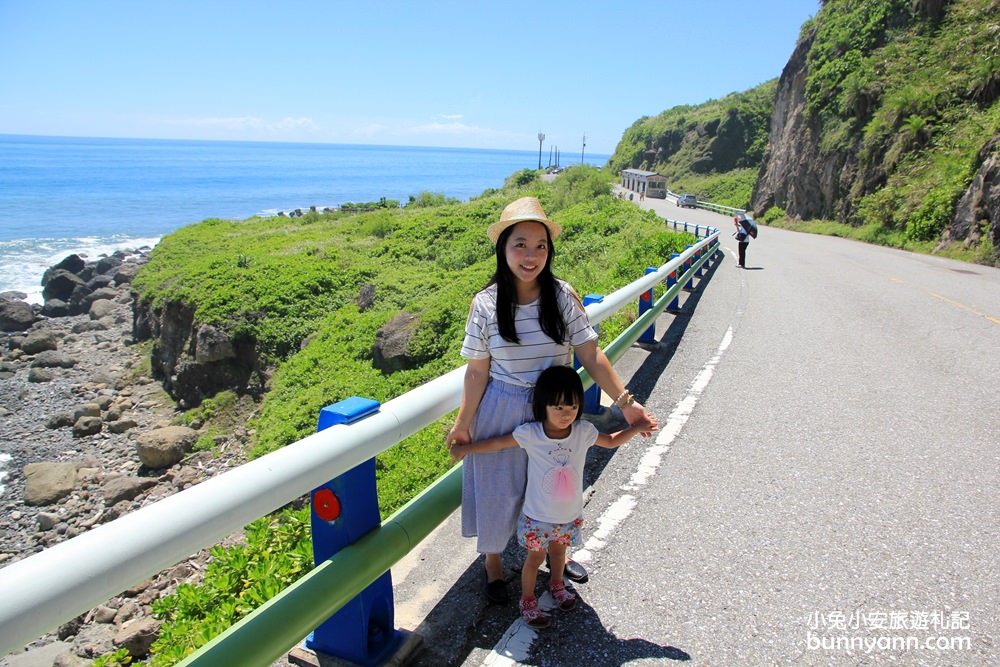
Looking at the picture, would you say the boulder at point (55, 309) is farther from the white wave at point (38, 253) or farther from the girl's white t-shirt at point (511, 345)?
the girl's white t-shirt at point (511, 345)

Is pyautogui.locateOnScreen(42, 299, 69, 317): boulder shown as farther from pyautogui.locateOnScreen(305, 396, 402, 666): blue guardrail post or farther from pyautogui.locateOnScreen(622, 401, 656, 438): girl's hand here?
pyautogui.locateOnScreen(622, 401, 656, 438): girl's hand

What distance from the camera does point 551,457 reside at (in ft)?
8.48

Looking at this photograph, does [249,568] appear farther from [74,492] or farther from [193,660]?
[74,492]

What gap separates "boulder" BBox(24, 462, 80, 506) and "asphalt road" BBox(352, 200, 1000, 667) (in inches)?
528

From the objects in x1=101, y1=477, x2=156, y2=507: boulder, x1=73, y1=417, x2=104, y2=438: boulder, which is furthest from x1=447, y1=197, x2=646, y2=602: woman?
x1=73, y1=417, x2=104, y2=438: boulder

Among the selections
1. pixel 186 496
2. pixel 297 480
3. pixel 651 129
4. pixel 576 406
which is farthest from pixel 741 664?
pixel 651 129

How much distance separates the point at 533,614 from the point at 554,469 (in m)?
0.64

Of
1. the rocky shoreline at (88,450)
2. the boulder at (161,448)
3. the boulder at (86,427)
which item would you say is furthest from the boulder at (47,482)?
the boulder at (86,427)

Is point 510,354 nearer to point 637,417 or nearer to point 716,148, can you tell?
point 637,417

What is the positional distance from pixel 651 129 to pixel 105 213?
269 ft

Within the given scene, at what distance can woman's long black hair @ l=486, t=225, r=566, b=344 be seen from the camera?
260cm

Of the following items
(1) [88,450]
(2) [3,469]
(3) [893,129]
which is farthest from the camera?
(3) [893,129]

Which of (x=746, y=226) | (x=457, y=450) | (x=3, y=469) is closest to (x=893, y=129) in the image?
(x=746, y=226)

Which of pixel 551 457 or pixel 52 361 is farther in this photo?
pixel 52 361
